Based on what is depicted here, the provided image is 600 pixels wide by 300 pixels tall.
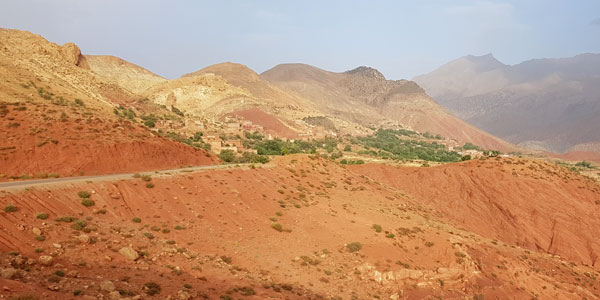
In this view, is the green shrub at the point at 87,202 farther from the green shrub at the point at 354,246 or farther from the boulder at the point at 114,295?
the green shrub at the point at 354,246

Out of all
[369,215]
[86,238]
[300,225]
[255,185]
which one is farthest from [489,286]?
[86,238]

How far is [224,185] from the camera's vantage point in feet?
73.2

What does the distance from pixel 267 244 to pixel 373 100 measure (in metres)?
159

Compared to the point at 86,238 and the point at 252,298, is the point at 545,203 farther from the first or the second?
the point at 86,238

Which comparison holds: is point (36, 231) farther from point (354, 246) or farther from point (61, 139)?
point (61, 139)

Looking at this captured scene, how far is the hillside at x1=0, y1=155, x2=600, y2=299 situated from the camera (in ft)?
36.3

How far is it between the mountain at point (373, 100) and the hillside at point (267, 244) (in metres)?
103

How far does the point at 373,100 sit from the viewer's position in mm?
171500

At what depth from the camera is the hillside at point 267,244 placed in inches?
436

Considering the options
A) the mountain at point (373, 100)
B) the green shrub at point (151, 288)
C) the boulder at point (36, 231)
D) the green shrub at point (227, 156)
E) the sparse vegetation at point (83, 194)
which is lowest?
the green shrub at point (151, 288)

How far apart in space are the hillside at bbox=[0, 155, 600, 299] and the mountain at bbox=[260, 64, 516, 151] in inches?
4051

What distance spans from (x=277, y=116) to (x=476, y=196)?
5402 cm

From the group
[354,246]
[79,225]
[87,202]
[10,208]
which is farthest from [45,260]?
[354,246]

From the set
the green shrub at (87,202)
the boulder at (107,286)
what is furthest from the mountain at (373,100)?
the boulder at (107,286)
